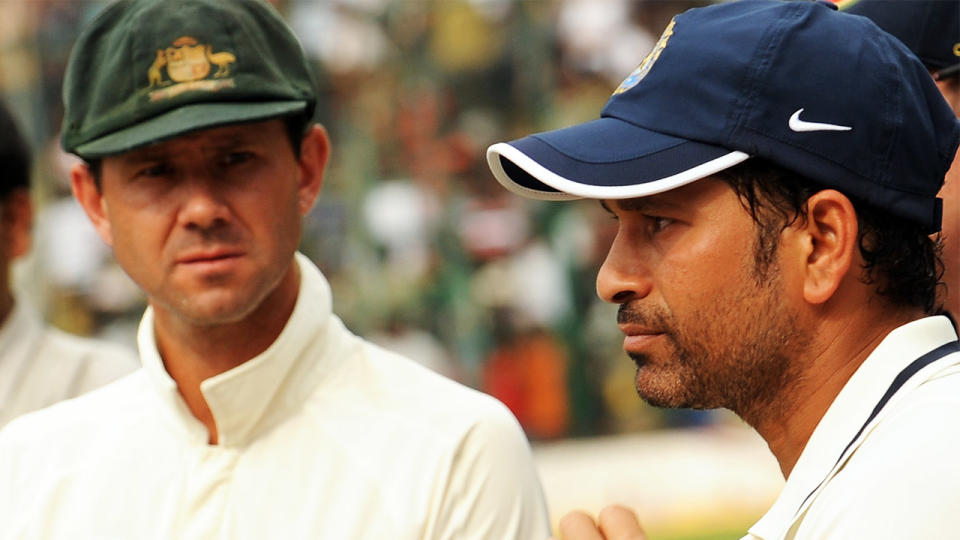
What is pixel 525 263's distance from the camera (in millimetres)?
8570

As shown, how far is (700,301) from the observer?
6.19 ft

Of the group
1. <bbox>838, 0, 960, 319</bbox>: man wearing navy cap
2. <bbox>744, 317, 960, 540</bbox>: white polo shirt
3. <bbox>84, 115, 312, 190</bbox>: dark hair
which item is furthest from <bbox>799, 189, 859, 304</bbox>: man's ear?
<bbox>84, 115, 312, 190</bbox>: dark hair

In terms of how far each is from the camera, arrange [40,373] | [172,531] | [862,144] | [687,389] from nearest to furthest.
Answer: [862,144] < [687,389] < [172,531] < [40,373]

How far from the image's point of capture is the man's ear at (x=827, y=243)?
5.87 feet

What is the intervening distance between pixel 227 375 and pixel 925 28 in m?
1.43

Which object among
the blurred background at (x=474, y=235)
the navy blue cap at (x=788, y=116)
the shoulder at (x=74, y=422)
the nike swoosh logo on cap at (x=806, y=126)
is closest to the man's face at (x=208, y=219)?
the shoulder at (x=74, y=422)

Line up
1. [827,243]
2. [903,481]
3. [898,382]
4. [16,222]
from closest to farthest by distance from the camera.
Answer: [903,481] < [898,382] < [827,243] < [16,222]

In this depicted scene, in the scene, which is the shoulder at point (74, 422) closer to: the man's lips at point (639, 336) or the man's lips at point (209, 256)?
the man's lips at point (209, 256)

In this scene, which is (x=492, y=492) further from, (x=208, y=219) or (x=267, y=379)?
(x=208, y=219)

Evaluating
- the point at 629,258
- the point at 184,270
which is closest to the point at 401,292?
the point at 184,270

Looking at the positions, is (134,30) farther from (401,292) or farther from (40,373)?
(401,292)

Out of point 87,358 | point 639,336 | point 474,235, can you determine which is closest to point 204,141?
point 639,336

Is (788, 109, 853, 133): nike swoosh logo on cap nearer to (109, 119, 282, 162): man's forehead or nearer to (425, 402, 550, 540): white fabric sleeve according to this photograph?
(425, 402, 550, 540): white fabric sleeve

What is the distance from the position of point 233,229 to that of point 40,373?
1.11 m
